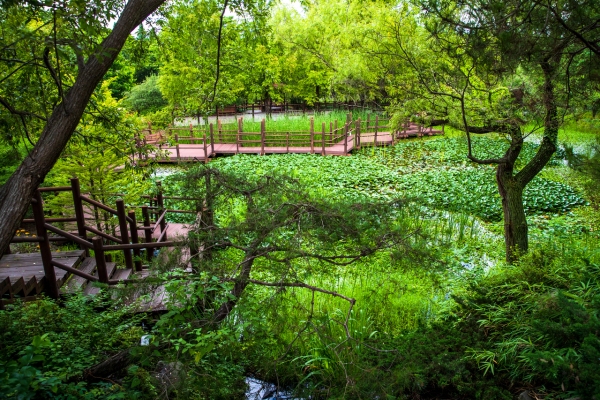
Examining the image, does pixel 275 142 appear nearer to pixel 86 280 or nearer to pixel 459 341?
pixel 86 280

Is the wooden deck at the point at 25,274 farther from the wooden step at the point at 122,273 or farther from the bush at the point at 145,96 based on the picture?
the bush at the point at 145,96

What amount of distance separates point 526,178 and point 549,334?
3225 mm

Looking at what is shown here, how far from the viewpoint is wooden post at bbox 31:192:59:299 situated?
156 inches

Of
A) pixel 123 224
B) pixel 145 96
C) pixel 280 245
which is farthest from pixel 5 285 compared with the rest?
pixel 145 96

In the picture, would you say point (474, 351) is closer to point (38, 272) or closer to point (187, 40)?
point (38, 272)

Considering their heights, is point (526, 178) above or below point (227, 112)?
below

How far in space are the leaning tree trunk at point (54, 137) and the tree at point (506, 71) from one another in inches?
115

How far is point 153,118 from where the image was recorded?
19.8ft

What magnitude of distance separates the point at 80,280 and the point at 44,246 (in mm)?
854

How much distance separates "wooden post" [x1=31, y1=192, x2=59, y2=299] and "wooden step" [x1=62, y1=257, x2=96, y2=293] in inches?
5.3

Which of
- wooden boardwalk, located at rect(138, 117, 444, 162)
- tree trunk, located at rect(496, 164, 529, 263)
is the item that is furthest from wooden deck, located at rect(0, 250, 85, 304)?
wooden boardwalk, located at rect(138, 117, 444, 162)

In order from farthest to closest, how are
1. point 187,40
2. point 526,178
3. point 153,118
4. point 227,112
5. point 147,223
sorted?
point 227,112
point 187,40
point 147,223
point 153,118
point 526,178

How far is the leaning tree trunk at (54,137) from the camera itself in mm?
2805

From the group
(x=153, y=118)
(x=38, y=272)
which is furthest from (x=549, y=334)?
(x=153, y=118)
